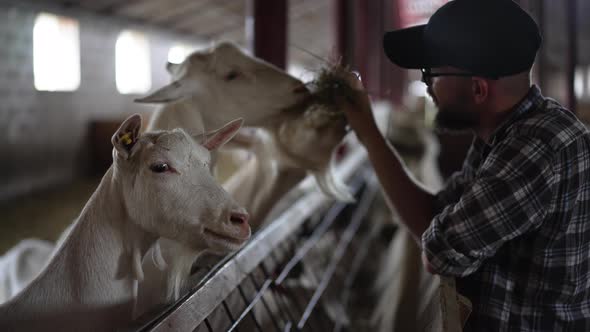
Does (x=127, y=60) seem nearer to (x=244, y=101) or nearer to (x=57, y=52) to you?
(x=57, y=52)

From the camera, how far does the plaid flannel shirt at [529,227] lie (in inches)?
45.9

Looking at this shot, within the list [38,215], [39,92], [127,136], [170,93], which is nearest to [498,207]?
[127,136]

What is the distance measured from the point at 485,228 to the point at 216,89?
0.88m

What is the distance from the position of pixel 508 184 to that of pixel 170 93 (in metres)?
0.87

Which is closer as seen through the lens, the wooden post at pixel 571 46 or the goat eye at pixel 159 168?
the goat eye at pixel 159 168

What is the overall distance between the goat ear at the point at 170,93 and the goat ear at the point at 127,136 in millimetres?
350

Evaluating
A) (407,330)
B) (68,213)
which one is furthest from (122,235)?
(407,330)

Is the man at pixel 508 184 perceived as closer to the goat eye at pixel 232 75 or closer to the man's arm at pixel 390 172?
the man's arm at pixel 390 172

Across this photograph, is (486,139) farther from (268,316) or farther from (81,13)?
(81,13)

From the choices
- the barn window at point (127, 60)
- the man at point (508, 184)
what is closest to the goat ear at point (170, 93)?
the man at point (508, 184)

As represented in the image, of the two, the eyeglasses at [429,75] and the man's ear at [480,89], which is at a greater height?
the eyeglasses at [429,75]

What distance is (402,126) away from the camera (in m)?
6.83

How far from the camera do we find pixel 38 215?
8.25 feet

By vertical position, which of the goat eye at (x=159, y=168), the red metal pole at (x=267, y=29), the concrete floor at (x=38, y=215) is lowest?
the concrete floor at (x=38, y=215)
